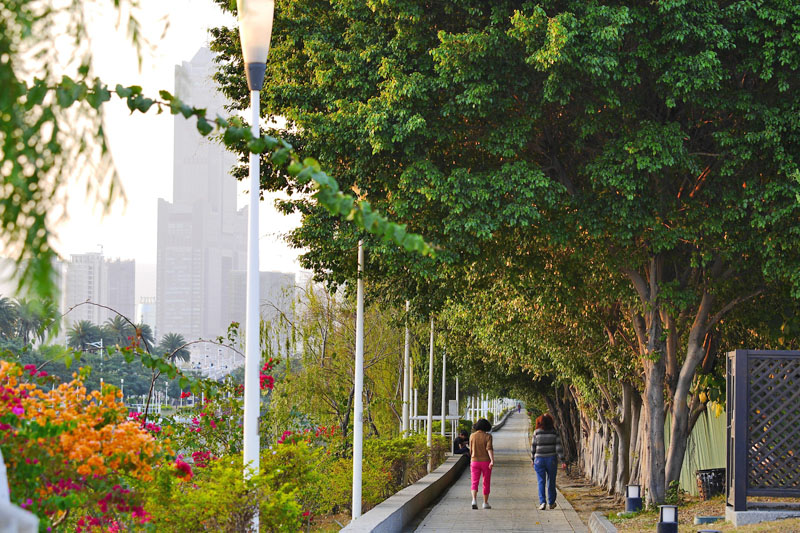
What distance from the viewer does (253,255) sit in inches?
356

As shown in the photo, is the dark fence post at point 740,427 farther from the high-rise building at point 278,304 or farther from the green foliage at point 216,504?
the high-rise building at point 278,304

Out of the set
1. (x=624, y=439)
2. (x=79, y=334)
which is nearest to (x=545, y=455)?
(x=624, y=439)

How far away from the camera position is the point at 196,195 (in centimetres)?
4656

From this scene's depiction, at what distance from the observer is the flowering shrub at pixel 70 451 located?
5262mm

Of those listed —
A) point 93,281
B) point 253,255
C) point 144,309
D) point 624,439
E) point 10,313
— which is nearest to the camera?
point 93,281

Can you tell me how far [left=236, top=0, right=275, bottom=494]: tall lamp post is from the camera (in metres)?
Answer: 8.64

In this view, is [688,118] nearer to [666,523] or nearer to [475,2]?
[475,2]

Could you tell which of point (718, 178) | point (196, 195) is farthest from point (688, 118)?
point (196, 195)

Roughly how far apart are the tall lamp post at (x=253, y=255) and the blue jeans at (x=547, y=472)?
10514 mm

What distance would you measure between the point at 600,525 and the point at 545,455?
4542 millimetres

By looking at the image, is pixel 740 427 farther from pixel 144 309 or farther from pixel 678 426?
pixel 144 309

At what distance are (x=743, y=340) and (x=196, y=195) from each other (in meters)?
32.9

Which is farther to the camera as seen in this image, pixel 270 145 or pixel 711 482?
pixel 711 482

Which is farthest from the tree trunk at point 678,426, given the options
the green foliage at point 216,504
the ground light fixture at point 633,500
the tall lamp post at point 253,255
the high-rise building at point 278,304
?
the green foliage at point 216,504
